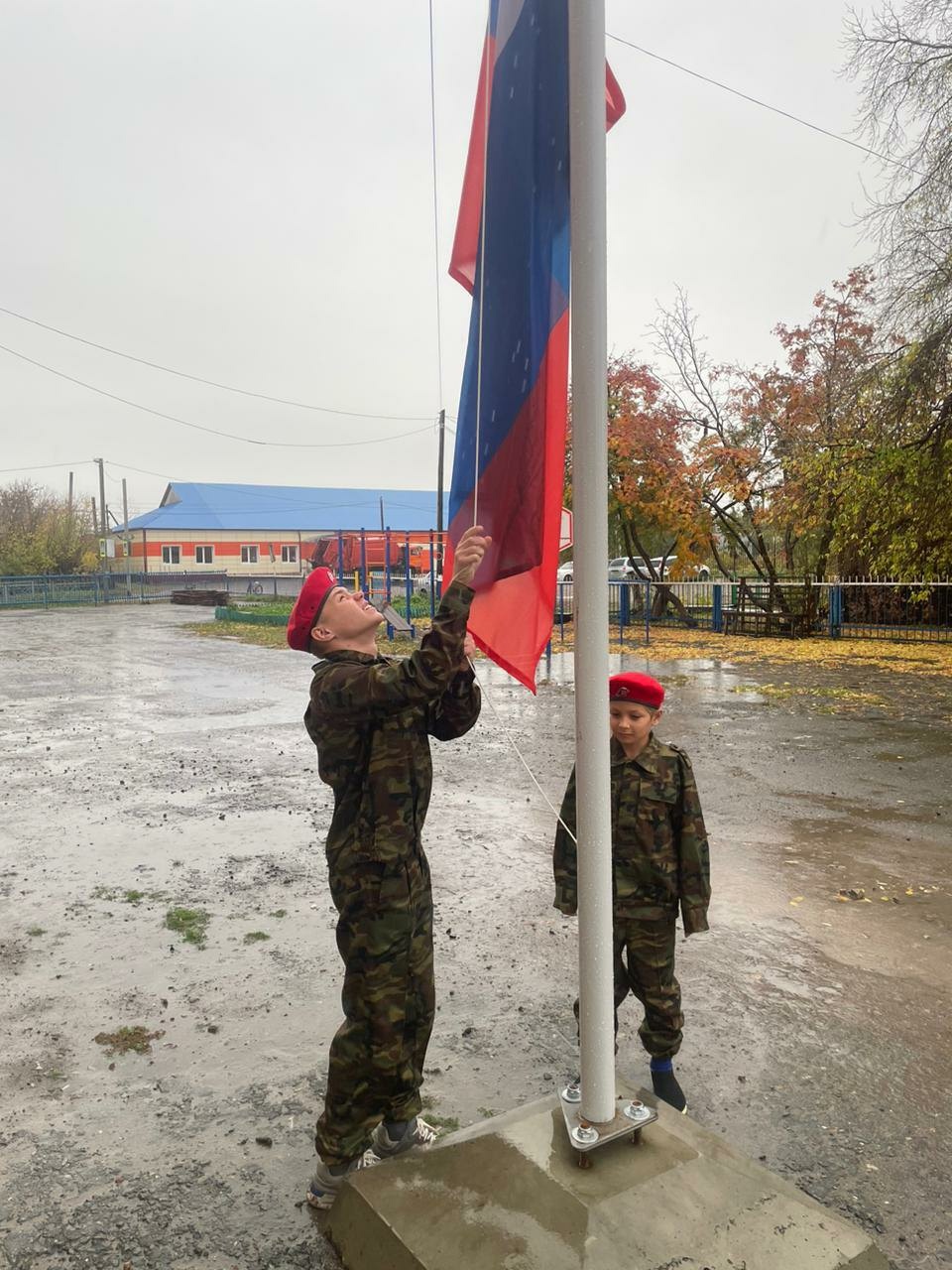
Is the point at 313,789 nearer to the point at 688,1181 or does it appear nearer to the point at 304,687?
the point at 688,1181

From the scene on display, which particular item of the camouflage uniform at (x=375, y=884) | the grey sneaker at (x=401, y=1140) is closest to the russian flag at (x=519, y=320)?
the camouflage uniform at (x=375, y=884)

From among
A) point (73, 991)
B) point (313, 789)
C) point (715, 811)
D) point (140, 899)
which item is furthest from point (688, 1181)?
point (313, 789)

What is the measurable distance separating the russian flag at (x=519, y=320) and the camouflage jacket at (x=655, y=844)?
2.61 feet

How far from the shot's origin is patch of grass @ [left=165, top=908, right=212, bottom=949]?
4.68 m

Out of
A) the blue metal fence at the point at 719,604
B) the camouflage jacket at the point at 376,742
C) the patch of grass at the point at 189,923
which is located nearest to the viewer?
the camouflage jacket at the point at 376,742

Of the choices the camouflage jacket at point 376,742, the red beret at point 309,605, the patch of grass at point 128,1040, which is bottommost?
the patch of grass at point 128,1040

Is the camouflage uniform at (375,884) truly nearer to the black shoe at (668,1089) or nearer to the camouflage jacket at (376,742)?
the camouflage jacket at (376,742)

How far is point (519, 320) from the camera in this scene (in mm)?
2547

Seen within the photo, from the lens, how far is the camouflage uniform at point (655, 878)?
122 inches

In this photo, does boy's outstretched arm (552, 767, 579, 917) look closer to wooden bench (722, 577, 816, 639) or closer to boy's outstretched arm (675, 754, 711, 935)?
boy's outstretched arm (675, 754, 711, 935)

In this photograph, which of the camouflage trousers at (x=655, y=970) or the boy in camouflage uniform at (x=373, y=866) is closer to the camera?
the boy in camouflage uniform at (x=373, y=866)

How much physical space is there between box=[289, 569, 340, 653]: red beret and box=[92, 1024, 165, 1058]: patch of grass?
186 centimetres

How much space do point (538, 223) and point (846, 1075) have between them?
306 cm

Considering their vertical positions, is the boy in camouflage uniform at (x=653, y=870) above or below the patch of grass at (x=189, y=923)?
above
